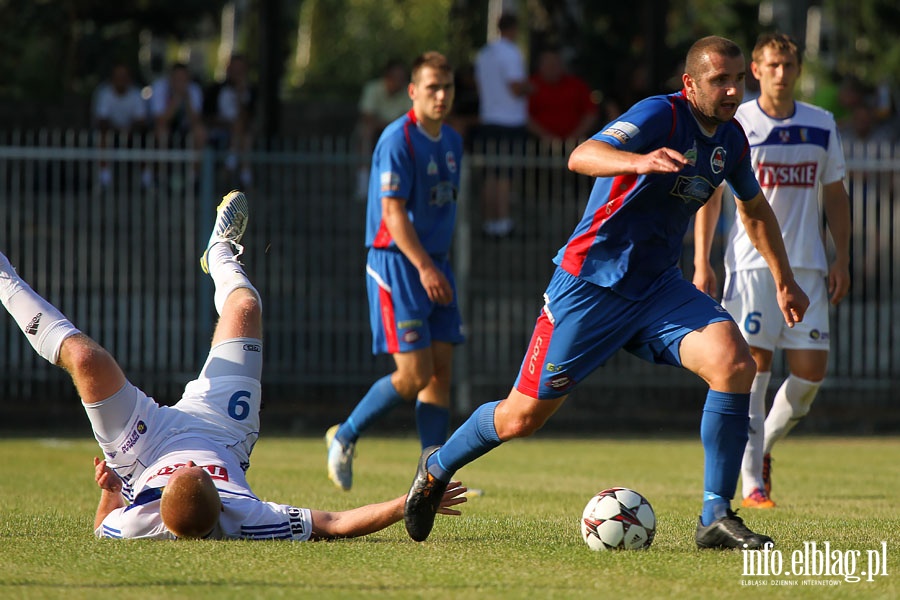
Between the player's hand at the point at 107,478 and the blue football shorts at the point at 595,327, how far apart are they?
192cm

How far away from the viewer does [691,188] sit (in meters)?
6.08

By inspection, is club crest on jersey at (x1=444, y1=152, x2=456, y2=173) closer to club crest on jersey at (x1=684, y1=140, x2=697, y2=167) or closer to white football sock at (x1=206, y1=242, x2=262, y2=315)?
white football sock at (x1=206, y1=242, x2=262, y2=315)

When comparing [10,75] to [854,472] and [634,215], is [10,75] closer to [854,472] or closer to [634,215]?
[854,472]

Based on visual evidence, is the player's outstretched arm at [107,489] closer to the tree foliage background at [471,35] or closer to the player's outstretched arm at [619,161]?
the player's outstretched arm at [619,161]

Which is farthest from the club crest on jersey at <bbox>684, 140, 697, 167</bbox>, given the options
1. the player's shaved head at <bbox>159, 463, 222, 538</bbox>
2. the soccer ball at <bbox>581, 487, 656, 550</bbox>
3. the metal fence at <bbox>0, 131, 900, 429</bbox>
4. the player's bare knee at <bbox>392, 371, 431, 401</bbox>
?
the metal fence at <bbox>0, 131, 900, 429</bbox>

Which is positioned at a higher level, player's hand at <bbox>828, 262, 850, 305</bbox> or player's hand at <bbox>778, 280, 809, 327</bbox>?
player's hand at <bbox>828, 262, 850, 305</bbox>

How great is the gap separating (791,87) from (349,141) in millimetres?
16915

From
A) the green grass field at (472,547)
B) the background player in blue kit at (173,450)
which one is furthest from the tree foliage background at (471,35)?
the background player in blue kit at (173,450)

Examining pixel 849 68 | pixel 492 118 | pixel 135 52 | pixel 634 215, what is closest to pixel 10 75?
pixel 135 52

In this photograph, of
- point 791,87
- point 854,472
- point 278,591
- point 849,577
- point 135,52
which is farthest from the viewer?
point 135,52

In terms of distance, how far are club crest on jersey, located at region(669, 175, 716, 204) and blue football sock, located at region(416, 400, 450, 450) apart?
3254mm

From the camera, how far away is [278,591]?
16.0ft

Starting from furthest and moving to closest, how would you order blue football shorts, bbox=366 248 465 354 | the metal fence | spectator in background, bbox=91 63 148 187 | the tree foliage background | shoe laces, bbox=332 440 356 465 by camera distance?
1. the tree foliage background
2. spectator in background, bbox=91 63 148 187
3. the metal fence
4. shoe laces, bbox=332 440 356 465
5. blue football shorts, bbox=366 248 465 354

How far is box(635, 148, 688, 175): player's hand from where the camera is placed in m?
5.30
